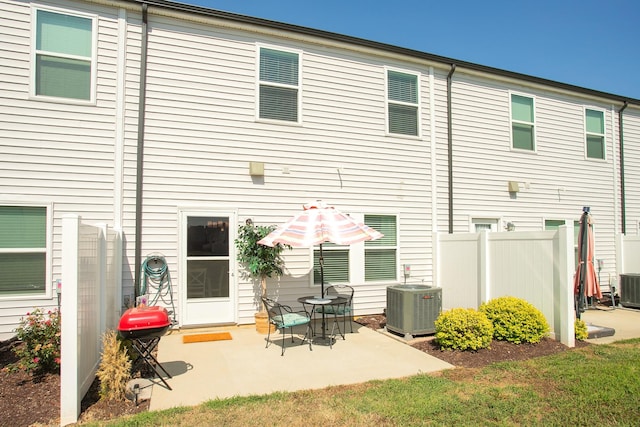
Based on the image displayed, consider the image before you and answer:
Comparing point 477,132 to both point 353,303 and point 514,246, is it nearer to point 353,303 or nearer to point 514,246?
point 514,246

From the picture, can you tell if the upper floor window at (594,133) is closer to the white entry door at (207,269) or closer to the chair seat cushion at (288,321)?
the chair seat cushion at (288,321)

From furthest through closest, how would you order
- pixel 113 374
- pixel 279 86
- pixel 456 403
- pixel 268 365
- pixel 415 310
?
pixel 279 86 < pixel 415 310 < pixel 268 365 < pixel 113 374 < pixel 456 403

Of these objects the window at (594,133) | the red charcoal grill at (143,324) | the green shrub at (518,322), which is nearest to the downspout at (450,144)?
the green shrub at (518,322)

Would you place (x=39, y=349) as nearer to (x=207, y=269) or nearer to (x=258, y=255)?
(x=207, y=269)

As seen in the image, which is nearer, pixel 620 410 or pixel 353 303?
pixel 620 410

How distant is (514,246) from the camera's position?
7.18 metres

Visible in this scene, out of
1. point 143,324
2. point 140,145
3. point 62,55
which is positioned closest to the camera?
point 143,324

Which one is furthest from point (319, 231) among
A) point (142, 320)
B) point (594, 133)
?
point (594, 133)

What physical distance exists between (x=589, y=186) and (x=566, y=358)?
754 centimetres

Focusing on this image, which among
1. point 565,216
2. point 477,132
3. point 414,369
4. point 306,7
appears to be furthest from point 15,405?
point 565,216

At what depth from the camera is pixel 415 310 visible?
271 inches

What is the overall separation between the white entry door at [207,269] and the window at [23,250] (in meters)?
2.08

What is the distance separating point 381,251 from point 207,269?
3607 mm

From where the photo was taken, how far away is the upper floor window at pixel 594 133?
37.7 ft
